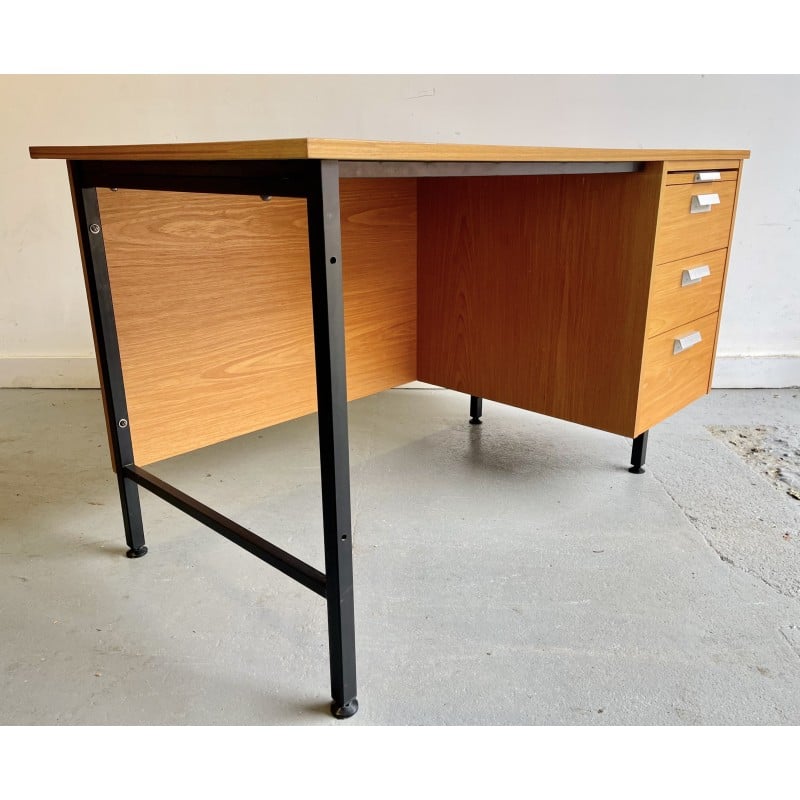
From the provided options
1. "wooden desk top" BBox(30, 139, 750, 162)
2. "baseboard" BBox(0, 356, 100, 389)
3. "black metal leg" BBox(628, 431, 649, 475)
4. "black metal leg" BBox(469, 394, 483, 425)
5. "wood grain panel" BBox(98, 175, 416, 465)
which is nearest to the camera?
"wooden desk top" BBox(30, 139, 750, 162)

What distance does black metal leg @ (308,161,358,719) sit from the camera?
33.0 inches

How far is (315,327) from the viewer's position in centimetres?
89

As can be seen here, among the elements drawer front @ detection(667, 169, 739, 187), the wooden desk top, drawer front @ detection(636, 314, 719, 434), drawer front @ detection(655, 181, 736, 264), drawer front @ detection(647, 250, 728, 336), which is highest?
the wooden desk top

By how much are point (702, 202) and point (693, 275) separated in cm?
15

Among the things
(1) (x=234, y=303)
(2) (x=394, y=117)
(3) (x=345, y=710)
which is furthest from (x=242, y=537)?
(2) (x=394, y=117)

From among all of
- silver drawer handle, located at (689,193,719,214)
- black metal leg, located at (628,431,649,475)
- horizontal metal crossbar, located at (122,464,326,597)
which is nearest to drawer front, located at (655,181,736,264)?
silver drawer handle, located at (689,193,719,214)

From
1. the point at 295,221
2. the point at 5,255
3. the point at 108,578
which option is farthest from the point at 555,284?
the point at 5,255

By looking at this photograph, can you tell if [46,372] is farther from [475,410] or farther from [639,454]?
A: [639,454]

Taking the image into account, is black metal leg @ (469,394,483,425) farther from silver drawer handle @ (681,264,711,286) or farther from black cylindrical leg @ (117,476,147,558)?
black cylindrical leg @ (117,476,147,558)

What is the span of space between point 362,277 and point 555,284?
1.68 feet

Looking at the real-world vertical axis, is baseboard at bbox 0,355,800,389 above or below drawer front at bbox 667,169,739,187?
below

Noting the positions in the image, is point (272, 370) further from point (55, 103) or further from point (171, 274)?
point (55, 103)

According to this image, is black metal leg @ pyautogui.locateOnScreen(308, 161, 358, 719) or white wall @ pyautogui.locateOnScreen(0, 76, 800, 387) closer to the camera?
black metal leg @ pyautogui.locateOnScreen(308, 161, 358, 719)

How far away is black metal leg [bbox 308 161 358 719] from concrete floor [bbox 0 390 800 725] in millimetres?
100
